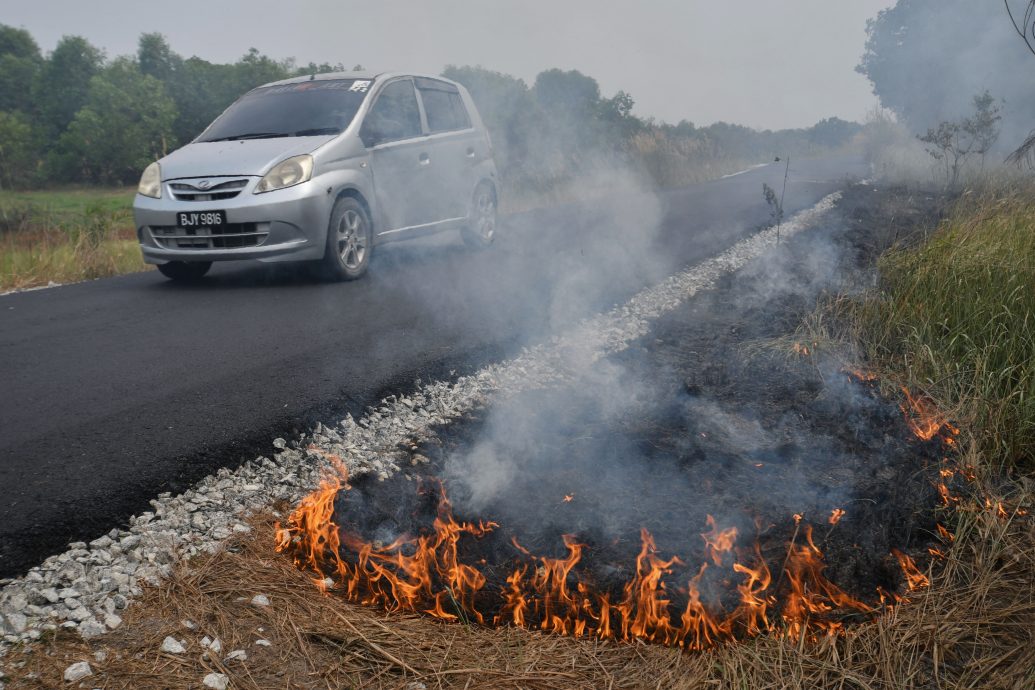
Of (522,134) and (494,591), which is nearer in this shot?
(494,591)

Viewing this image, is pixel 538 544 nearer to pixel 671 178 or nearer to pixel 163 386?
pixel 163 386

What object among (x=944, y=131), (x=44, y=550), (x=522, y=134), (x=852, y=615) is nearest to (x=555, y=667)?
(x=852, y=615)

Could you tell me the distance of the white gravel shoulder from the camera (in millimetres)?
2447

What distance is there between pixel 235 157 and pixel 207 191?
1.44 ft

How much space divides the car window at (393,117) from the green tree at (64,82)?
31.6 m

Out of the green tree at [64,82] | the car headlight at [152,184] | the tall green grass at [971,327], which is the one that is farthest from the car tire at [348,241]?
the green tree at [64,82]

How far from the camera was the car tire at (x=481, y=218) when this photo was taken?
970cm

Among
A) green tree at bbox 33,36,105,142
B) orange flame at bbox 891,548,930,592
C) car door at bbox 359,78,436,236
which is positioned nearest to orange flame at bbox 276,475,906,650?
orange flame at bbox 891,548,930,592

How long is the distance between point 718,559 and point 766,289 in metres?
4.38

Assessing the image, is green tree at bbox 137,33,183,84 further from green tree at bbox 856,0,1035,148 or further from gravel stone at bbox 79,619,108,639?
gravel stone at bbox 79,619,108,639

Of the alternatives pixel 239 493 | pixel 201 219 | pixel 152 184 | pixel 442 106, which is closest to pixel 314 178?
pixel 201 219

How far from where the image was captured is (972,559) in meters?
2.69

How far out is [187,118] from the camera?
32156 millimetres

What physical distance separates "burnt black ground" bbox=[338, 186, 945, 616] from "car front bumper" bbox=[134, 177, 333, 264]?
3469 millimetres
